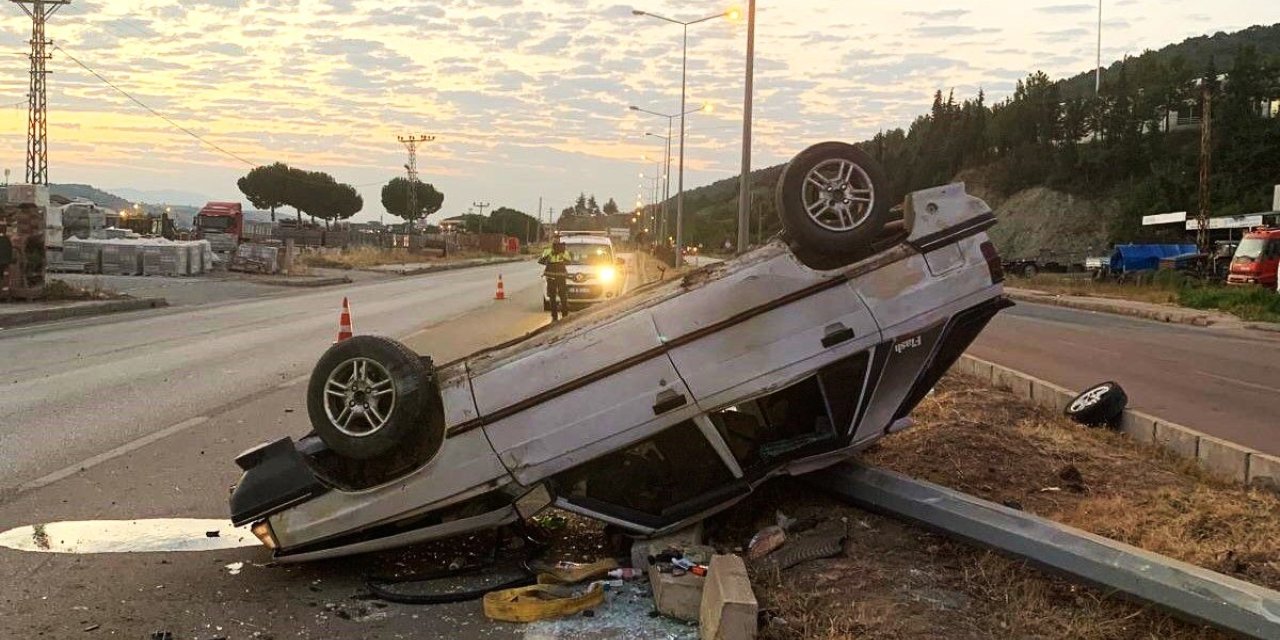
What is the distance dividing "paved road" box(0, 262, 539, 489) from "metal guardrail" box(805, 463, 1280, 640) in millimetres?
5426

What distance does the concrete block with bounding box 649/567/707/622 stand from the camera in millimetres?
4230

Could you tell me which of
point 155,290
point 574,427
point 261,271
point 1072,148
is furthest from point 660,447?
point 1072,148

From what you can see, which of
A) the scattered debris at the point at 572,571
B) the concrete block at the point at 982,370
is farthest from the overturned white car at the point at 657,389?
the concrete block at the point at 982,370

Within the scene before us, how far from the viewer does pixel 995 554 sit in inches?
175

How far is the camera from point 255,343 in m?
15.0

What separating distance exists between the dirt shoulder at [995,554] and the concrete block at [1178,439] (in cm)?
14

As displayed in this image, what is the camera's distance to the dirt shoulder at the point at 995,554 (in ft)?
12.8

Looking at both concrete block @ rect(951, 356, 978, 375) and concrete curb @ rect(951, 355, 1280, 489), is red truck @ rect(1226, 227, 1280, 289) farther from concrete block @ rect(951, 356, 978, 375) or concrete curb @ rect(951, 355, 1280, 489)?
concrete curb @ rect(951, 355, 1280, 489)

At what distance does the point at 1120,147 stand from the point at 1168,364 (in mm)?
69288

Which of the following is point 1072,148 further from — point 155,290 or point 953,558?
point 953,558

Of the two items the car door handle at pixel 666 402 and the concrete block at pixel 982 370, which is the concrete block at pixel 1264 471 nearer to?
the car door handle at pixel 666 402

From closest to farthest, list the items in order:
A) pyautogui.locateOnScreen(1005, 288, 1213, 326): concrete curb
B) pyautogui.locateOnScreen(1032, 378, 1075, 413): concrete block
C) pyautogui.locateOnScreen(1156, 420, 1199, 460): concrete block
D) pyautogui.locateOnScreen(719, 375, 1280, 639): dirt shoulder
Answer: pyautogui.locateOnScreen(719, 375, 1280, 639): dirt shoulder → pyautogui.locateOnScreen(1156, 420, 1199, 460): concrete block → pyautogui.locateOnScreen(1032, 378, 1075, 413): concrete block → pyautogui.locateOnScreen(1005, 288, 1213, 326): concrete curb

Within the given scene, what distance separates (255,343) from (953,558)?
12702 mm

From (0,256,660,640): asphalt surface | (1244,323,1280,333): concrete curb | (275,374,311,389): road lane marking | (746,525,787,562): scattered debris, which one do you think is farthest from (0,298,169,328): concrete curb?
(1244,323,1280,333): concrete curb
